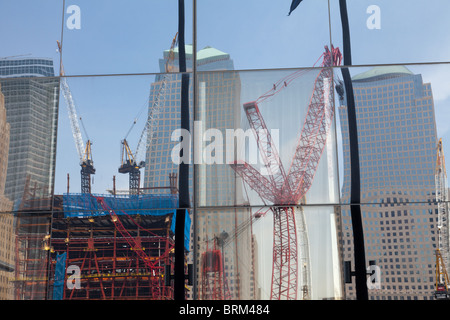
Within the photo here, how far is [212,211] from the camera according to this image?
540 cm

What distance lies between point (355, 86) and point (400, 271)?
1864 mm

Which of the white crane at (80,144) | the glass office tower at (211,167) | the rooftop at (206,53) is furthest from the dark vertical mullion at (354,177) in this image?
the white crane at (80,144)

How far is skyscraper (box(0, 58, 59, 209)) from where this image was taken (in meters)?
5.58

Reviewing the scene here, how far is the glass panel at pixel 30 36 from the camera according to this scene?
19.1 ft

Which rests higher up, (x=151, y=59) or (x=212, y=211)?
(x=151, y=59)

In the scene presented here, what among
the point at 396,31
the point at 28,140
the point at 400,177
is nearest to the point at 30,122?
the point at 28,140

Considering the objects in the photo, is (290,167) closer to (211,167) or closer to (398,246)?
(211,167)

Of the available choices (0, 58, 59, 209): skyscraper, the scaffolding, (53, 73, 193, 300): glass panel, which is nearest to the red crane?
(53, 73, 193, 300): glass panel

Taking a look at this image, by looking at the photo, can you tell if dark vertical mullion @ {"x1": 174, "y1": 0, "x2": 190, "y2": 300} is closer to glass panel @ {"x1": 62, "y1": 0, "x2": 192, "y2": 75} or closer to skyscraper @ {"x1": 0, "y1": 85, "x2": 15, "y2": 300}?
glass panel @ {"x1": 62, "y1": 0, "x2": 192, "y2": 75}

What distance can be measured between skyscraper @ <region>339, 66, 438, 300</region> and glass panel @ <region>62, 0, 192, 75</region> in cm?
202

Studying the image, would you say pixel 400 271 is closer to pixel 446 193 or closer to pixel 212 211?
pixel 446 193

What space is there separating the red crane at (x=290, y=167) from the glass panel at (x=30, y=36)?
220 centimetres

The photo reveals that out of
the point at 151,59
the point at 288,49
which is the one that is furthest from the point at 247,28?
the point at 151,59
